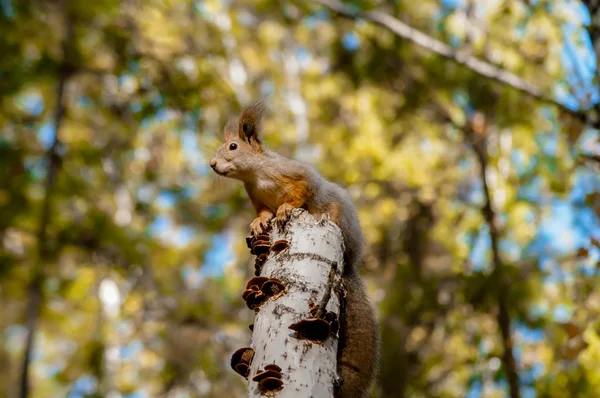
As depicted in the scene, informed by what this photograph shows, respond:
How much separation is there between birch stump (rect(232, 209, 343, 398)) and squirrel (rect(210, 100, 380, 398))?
22 cm

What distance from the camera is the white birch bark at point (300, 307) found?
74.9 inches

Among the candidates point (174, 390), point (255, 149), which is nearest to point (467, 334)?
point (174, 390)

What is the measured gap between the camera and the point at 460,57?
493cm

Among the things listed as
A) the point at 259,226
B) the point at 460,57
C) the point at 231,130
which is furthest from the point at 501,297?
the point at 259,226

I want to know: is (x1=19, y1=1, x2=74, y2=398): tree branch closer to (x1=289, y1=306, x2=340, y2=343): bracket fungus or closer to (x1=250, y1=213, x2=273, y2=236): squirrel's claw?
(x1=250, y1=213, x2=273, y2=236): squirrel's claw

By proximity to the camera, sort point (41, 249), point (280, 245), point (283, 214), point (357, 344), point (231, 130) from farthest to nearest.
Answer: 1. point (41, 249)
2. point (231, 130)
3. point (357, 344)
4. point (283, 214)
5. point (280, 245)

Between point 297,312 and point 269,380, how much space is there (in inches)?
11.1

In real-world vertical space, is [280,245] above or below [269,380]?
above

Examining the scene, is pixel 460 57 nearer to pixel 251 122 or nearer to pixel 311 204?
pixel 251 122

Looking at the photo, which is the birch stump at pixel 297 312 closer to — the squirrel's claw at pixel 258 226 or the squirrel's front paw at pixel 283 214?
the squirrel's front paw at pixel 283 214

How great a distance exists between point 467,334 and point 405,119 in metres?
2.75

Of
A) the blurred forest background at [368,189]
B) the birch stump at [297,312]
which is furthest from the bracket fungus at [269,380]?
the blurred forest background at [368,189]

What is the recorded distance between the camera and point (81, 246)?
6.98 meters

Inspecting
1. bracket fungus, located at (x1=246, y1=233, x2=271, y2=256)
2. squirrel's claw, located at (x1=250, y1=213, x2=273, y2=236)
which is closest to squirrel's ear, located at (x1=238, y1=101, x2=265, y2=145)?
squirrel's claw, located at (x1=250, y1=213, x2=273, y2=236)
